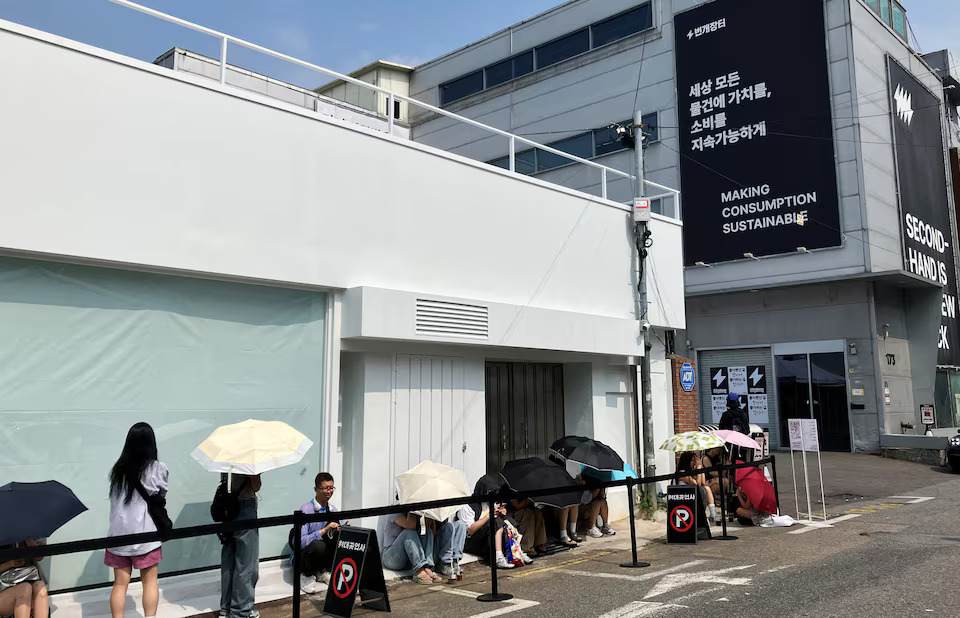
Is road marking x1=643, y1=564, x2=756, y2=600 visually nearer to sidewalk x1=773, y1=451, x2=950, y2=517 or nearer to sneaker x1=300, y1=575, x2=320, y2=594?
sneaker x1=300, y1=575, x2=320, y2=594

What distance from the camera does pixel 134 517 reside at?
610cm

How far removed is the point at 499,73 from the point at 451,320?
79.2 ft

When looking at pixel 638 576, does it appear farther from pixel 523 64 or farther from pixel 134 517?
pixel 523 64

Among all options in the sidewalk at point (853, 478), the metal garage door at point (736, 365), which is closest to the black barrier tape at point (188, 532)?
the sidewalk at point (853, 478)

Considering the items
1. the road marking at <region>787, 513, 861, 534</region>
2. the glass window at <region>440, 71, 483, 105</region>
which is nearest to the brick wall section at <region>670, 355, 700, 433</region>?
the road marking at <region>787, 513, 861, 534</region>

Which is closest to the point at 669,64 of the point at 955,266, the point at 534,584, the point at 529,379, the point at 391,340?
the point at 955,266

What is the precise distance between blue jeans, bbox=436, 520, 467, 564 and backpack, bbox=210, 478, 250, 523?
2.59 m

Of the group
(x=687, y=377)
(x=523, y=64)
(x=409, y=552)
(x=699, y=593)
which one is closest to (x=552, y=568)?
(x=409, y=552)

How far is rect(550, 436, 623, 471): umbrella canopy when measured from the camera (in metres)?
10.3

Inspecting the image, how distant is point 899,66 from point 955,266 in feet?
30.8

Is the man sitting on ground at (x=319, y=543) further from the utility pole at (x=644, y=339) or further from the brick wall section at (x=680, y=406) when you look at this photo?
the brick wall section at (x=680, y=406)

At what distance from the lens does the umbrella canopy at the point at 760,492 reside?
11.1 m

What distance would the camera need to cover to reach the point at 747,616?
594 cm

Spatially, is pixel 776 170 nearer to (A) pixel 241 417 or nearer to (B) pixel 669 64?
(B) pixel 669 64
